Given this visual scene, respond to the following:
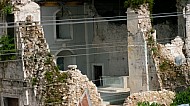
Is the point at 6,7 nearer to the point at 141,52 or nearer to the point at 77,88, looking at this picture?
the point at 77,88

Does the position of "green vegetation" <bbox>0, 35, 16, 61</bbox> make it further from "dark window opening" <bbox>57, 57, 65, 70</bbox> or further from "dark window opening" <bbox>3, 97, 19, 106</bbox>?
"dark window opening" <bbox>57, 57, 65, 70</bbox>

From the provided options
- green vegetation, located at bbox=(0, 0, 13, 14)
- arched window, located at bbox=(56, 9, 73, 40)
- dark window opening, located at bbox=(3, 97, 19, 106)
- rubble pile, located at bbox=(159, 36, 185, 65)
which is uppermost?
green vegetation, located at bbox=(0, 0, 13, 14)

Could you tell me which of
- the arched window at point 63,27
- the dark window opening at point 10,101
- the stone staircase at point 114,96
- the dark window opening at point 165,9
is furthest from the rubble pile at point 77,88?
the dark window opening at point 165,9

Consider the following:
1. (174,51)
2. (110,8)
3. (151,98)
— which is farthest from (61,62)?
(151,98)

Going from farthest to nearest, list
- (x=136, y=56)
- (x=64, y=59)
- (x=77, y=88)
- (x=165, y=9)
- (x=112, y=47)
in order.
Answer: (x=112, y=47)
(x=64, y=59)
(x=165, y=9)
(x=136, y=56)
(x=77, y=88)

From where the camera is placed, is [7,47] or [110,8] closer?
[7,47]

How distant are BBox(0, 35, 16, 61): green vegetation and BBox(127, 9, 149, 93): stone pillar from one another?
19.4ft

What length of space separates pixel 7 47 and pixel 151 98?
7.79 meters

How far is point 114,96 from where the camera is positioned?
28234mm

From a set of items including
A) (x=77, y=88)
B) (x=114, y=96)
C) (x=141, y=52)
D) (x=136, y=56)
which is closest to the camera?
(x=77, y=88)

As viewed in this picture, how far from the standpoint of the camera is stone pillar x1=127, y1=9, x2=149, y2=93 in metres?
27.4

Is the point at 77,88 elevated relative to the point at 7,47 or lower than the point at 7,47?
lower

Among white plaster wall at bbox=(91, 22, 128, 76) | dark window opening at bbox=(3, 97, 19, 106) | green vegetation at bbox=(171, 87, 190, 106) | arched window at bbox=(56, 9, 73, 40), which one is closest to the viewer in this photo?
green vegetation at bbox=(171, 87, 190, 106)

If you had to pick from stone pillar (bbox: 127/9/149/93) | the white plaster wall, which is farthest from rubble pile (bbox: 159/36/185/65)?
the white plaster wall
